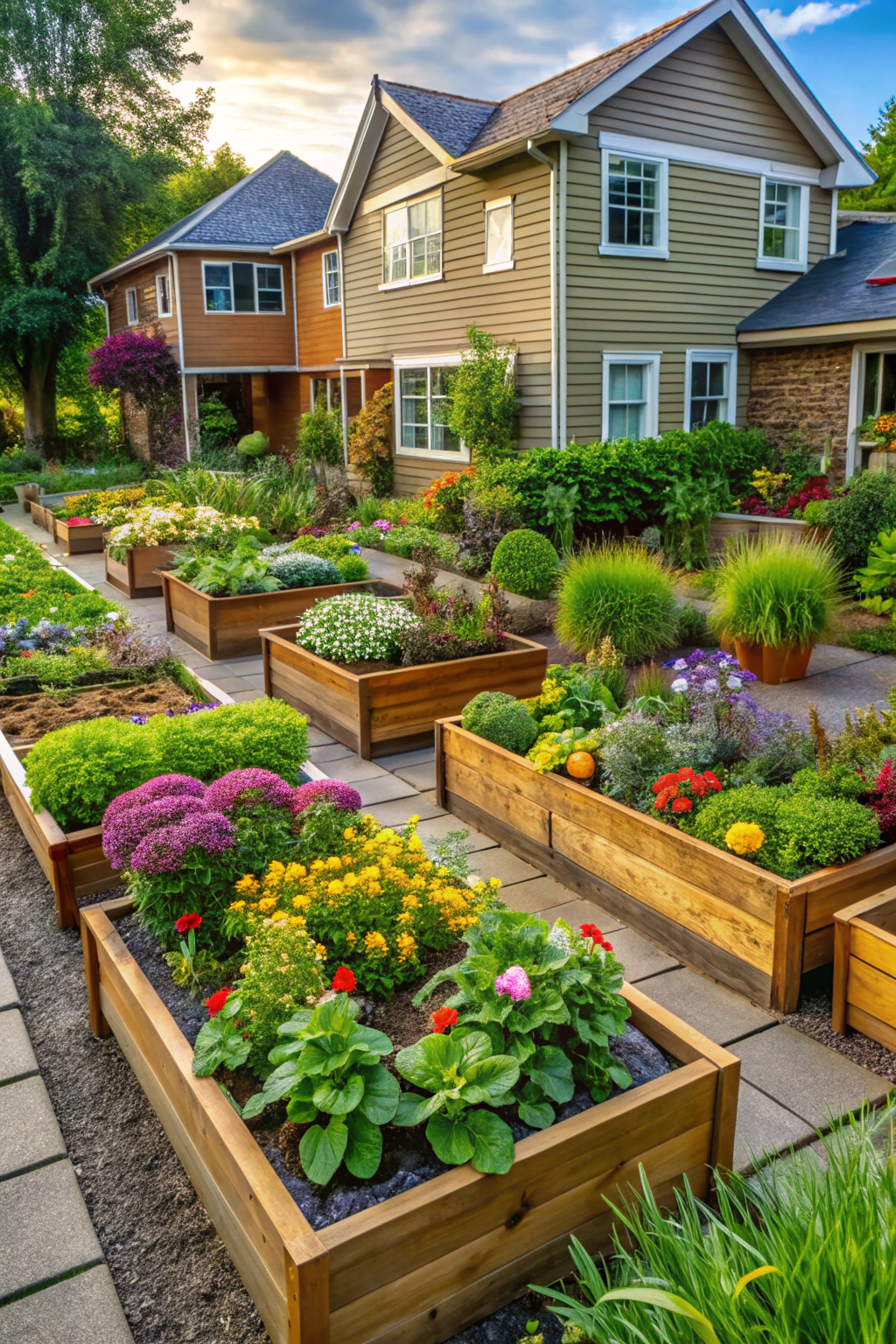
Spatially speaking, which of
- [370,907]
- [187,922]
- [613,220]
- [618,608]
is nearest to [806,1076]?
[370,907]

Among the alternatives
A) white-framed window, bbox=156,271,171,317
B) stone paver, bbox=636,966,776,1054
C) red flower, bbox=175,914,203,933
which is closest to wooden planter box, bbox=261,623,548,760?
stone paver, bbox=636,966,776,1054

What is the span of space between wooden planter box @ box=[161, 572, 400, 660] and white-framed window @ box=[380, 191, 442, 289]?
8177 millimetres

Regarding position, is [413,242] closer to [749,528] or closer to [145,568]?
[749,528]

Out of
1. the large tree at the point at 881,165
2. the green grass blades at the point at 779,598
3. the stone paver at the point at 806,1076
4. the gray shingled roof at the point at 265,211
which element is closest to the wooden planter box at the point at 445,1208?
the stone paver at the point at 806,1076

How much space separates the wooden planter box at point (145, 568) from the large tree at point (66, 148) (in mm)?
16669

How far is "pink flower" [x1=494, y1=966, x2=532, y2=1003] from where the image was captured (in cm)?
242

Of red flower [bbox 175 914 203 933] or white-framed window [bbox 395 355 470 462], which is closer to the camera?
red flower [bbox 175 914 203 933]

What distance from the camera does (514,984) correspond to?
243cm

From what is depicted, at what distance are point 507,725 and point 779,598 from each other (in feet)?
9.88

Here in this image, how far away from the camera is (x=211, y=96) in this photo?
106 ft

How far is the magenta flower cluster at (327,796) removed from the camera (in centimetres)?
371

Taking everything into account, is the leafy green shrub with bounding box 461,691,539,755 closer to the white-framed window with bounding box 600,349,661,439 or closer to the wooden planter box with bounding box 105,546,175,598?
the wooden planter box with bounding box 105,546,175,598

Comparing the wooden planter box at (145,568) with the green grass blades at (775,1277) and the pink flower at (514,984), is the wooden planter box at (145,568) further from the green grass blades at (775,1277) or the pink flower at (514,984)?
the green grass blades at (775,1277)

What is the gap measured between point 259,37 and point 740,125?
23.8 ft
